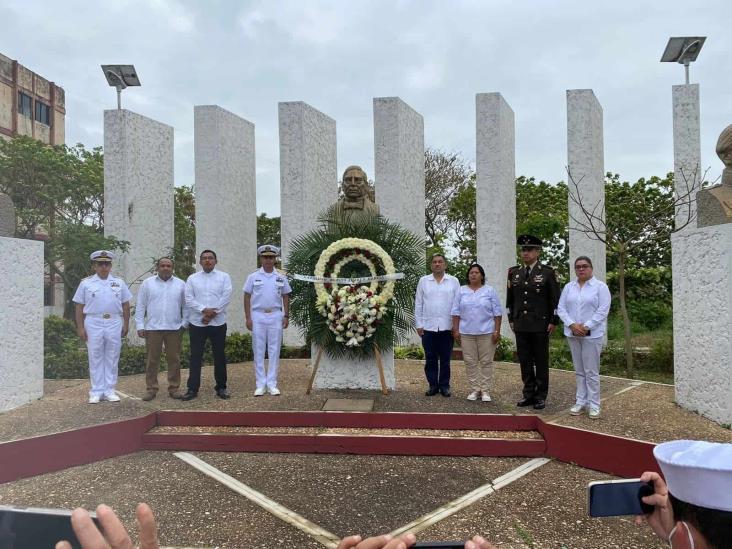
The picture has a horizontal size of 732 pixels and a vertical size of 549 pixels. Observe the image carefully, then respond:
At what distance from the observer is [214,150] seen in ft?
35.1

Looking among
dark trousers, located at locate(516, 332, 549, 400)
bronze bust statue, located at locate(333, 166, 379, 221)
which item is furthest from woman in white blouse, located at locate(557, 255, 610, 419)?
bronze bust statue, located at locate(333, 166, 379, 221)

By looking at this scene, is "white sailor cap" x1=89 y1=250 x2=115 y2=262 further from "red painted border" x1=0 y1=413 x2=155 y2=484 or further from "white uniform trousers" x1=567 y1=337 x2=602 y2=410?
"white uniform trousers" x1=567 y1=337 x2=602 y2=410

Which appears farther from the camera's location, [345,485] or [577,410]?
[577,410]

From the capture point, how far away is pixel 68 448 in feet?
15.1

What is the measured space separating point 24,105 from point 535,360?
2991 centimetres

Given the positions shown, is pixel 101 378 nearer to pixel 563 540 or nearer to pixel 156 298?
pixel 156 298

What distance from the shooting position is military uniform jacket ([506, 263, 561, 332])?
18.6 feet

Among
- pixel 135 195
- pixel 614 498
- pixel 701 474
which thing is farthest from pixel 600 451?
pixel 135 195

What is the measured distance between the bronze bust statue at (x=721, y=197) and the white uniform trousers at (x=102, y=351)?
6.50 meters

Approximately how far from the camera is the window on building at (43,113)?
27.8 metres

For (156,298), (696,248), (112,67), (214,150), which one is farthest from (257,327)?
(112,67)

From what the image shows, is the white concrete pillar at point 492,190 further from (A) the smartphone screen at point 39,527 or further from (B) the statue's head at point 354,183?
(A) the smartphone screen at point 39,527

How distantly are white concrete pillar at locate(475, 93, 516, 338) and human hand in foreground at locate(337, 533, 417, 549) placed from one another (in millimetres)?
9260

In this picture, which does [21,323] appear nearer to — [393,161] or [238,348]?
[238,348]
